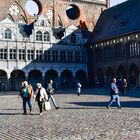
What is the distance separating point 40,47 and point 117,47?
11.9 m

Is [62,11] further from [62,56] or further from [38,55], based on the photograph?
[38,55]

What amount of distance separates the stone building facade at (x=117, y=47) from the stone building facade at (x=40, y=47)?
8.10 feet

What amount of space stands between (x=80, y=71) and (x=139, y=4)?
14.9 meters

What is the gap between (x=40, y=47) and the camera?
58.2 metres

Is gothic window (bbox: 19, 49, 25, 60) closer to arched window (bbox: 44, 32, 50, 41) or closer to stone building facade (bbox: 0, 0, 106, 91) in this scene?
stone building facade (bbox: 0, 0, 106, 91)

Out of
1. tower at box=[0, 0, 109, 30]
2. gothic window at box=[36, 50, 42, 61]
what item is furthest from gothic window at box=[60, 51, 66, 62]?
tower at box=[0, 0, 109, 30]

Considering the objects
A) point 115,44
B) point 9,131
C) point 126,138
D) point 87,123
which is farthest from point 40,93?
point 115,44

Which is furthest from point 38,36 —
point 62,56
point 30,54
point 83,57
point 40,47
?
point 83,57

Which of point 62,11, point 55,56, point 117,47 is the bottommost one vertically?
point 55,56

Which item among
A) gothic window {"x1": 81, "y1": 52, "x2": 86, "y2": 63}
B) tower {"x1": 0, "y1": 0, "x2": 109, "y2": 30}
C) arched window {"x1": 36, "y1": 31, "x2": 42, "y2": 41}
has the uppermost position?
tower {"x1": 0, "y1": 0, "x2": 109, "y2": 30}

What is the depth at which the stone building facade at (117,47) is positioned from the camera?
2052 inches

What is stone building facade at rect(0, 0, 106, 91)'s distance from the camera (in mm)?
56406

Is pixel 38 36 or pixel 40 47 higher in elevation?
pixel 38 36

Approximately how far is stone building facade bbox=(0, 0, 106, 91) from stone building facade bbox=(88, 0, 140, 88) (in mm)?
2468
